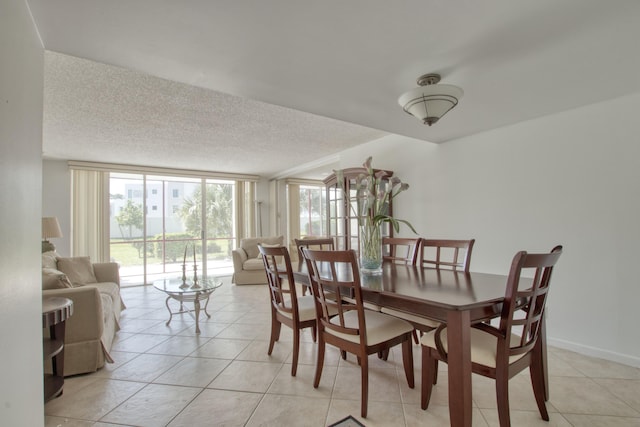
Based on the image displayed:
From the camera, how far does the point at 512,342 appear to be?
1538 millimetres

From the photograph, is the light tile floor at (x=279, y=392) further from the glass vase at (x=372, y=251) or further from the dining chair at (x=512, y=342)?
the glass vase at (x=372, y=251)

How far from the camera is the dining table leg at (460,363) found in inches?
50.4

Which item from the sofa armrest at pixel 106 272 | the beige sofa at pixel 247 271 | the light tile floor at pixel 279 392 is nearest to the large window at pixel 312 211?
the beige sofa at pixel 247 271

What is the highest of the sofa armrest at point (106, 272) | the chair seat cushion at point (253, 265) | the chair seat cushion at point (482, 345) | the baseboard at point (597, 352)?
the sofa armrest at point (106, 272)

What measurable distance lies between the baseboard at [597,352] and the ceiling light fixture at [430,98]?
2.27 metres

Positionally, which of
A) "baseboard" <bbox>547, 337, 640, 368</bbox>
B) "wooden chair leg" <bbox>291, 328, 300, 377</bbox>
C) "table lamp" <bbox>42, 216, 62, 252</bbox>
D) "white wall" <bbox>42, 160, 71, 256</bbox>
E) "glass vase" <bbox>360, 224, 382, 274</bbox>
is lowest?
"baseboard" <bbox>547, 337, 640, 368</bbox>

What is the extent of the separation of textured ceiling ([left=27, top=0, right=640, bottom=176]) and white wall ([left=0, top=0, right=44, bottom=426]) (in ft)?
0.97

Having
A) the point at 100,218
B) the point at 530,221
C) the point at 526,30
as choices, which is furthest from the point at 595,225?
the point at 100,218

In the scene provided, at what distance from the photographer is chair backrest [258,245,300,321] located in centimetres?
205

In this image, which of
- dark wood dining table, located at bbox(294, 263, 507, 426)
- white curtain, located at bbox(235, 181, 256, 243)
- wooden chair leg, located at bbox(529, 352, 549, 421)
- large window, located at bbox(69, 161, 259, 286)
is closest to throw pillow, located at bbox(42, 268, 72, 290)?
dark wood dining table, located at bbox(294, 263, 507, 426)

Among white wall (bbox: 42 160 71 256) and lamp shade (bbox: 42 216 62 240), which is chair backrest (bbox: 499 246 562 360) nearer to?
lamp shade (bbox: 42 216 62 240)

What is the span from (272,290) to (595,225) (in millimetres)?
2621

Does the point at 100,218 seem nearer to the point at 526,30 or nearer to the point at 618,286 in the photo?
the point at 526,30

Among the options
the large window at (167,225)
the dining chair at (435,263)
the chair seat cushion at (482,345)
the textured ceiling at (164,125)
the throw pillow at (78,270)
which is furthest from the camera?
the large window at (167,225)
